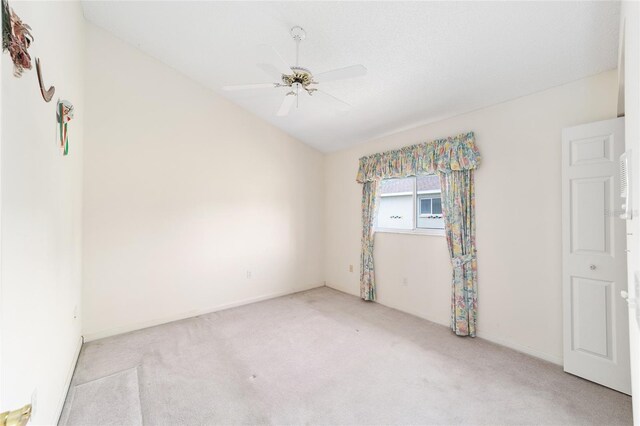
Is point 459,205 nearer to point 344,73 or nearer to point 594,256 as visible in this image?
point 594,256

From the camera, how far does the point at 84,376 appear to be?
2188mm

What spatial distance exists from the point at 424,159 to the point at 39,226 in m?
3.34

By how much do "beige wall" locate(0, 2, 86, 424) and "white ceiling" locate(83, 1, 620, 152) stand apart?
2.82ft

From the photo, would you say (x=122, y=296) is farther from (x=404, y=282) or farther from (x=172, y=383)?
(x=404, y=282)

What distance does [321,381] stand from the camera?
6.95 ft

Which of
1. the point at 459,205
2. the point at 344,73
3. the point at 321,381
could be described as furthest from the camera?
the point at 459,205

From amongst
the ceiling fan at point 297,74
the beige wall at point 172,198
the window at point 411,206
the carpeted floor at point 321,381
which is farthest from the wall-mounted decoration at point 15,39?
the window at point 411,206

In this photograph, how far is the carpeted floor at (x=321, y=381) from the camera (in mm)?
1768

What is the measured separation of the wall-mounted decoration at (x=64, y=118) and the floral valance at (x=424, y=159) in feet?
10.7

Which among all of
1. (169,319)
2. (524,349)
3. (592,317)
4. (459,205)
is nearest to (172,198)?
(169,319)

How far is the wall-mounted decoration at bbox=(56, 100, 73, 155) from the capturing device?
184 cm

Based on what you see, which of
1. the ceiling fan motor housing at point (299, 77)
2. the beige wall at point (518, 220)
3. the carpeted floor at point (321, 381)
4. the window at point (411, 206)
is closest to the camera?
the carpeted floor at point (321, 381)

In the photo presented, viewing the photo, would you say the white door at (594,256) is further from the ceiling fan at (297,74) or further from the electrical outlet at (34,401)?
the electrical outlet at (34,401)

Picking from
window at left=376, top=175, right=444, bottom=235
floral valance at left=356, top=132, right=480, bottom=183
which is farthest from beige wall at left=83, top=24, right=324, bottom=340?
window at left=376, top=175, right=444, bottom=235
